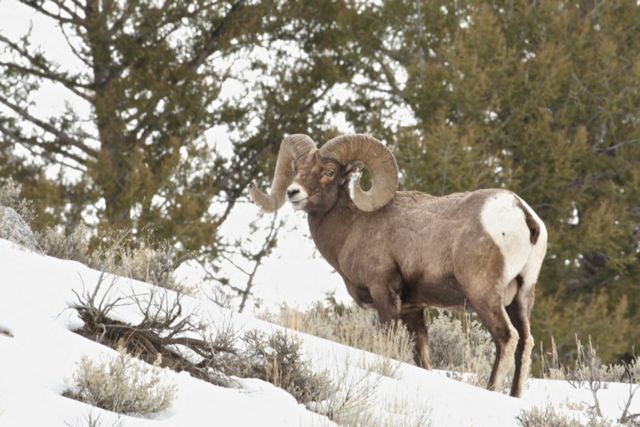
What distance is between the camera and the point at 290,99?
2184 cm

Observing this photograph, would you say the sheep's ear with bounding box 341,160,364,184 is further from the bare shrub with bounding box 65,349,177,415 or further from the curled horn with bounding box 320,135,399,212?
the bare shrub with bounding box 65,349,177,415

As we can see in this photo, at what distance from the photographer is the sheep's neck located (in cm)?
948

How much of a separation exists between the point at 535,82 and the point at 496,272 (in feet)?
43.1

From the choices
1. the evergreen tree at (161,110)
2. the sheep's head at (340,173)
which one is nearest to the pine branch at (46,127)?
the evergreen tree at (161,110)

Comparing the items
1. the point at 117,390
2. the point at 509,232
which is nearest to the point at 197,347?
the point at 117,390

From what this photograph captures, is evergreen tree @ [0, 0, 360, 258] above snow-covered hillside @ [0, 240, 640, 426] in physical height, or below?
above

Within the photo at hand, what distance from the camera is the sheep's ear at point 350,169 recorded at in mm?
9688

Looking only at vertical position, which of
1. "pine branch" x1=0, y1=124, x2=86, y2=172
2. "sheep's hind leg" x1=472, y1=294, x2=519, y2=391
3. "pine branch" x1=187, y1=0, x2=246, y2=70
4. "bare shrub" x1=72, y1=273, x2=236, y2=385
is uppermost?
"pine branch" x1=187, y1=0, x2=246, y2=70

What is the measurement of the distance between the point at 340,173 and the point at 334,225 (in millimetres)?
478

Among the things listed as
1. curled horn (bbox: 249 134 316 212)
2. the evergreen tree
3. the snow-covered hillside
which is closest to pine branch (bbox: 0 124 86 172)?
the evergreen tree

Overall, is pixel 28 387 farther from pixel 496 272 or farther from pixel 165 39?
pixel 165 39

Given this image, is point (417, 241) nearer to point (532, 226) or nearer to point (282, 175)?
point (532, 226)

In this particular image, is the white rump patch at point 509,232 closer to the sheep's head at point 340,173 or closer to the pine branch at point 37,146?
the sheep's head at point 340,173

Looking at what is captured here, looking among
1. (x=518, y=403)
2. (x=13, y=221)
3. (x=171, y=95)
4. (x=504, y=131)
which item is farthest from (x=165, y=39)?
(x=518, y=403)
